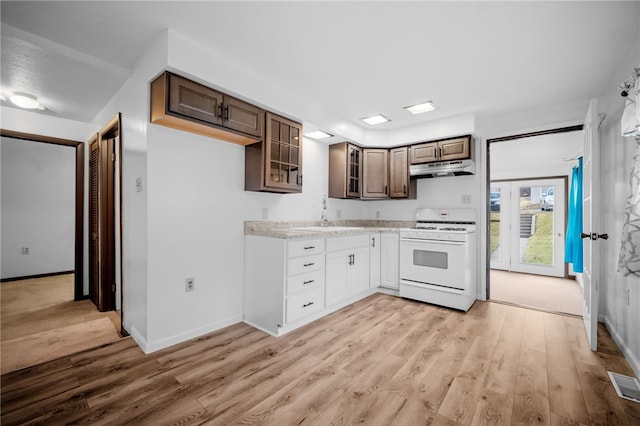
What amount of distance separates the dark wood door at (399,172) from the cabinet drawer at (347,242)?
93cm

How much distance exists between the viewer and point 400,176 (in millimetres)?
4191

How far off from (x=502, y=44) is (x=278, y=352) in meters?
2.93

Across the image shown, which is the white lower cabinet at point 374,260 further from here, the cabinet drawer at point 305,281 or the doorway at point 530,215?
the doorway at point 530,215

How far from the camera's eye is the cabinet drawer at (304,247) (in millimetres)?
2639

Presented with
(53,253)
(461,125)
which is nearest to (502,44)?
(461,125)

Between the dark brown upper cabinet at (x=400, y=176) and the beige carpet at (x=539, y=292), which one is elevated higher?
the dark brown upper cabinet at (x=400, y=176)

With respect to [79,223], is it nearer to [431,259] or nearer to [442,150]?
[431,259]

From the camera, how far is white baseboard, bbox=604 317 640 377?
2010 millimetres

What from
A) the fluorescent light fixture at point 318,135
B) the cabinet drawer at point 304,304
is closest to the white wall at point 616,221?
the cabinet drawer at point 304,304

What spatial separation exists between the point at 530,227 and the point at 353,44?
18.6ft

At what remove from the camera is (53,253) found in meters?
5.12

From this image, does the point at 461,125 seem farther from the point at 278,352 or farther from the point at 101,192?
the point at 101,192

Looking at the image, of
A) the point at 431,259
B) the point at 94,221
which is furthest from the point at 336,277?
the point at 94,221

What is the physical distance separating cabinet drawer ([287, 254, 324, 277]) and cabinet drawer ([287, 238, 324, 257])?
0.16 ft
